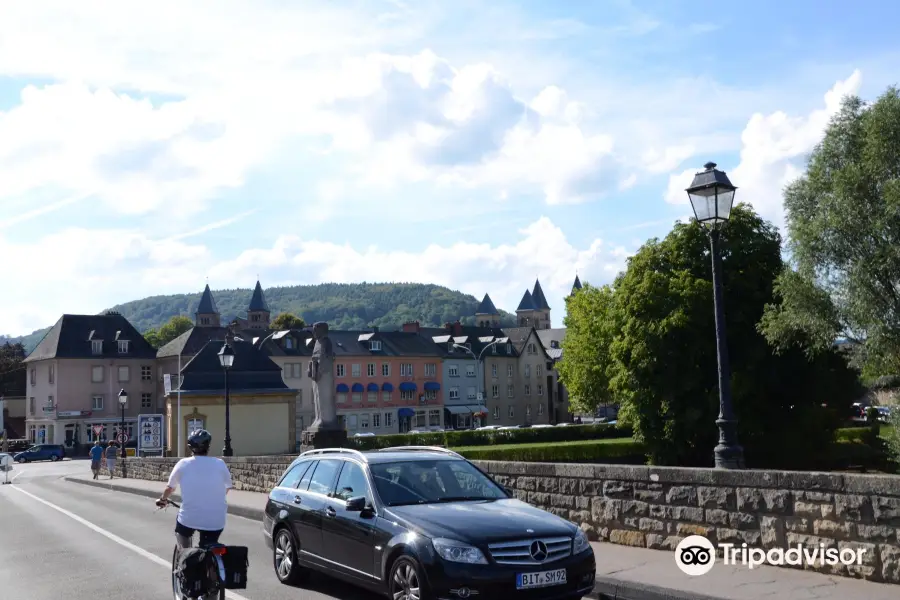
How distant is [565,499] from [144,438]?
125 feet

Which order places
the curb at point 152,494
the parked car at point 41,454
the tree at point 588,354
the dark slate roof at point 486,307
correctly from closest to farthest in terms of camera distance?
the curb at point 152,494, the tree at point 588,354, the parked car at point 41,454, the dark slate roof at point 486,307

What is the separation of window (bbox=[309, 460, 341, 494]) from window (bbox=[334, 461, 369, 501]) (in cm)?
22

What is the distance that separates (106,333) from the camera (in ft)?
277

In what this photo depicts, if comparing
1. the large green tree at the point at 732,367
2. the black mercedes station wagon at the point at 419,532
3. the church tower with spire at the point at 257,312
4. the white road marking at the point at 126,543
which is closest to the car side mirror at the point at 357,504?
the black mercedes station wagon at the point at 419,532

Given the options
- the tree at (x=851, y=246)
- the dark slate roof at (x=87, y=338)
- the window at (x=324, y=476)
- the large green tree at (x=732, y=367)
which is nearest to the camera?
the window at (x=324, y=476)

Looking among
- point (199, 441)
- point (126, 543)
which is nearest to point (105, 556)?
point (126, 543)

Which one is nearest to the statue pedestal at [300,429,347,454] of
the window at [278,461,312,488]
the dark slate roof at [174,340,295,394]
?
the window at [278,461,312,488]

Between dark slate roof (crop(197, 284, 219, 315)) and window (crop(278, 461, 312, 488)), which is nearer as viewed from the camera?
window (crop(278, 461, 312, 488))

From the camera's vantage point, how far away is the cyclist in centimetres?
806

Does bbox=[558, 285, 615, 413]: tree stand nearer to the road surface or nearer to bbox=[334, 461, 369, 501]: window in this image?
the road surface

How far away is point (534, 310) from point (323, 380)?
138643 millimetres

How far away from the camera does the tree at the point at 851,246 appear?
Result: 28.1m

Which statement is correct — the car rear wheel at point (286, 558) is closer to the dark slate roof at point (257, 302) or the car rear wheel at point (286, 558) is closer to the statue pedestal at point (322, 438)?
the statue pedestal at point (322, 438)

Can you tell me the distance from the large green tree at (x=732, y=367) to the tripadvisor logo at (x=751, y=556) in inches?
944
